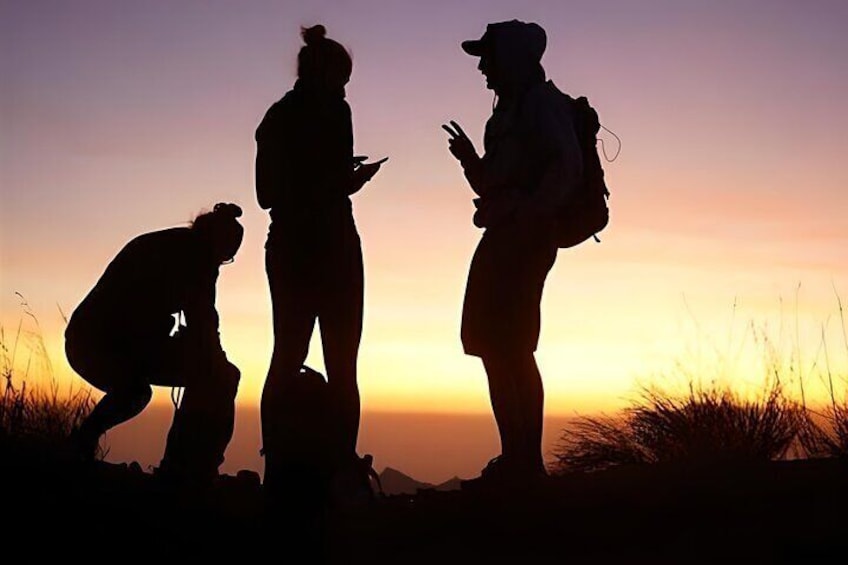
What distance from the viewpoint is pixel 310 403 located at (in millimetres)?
5336

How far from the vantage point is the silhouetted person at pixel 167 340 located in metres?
7.21

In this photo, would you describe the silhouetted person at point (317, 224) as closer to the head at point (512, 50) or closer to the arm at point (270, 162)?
the arm at point (270, 162)

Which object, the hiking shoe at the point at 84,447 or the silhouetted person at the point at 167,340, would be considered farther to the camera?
the silhouetted person at the point at 167,340

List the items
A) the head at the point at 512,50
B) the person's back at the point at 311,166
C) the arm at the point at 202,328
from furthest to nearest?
the arm at the point at 202,328 < the person's back at the point at 311,166 < the head at the point at 512,50

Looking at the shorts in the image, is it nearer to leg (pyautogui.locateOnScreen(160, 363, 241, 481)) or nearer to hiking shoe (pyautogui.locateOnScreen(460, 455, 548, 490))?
hiking shoe (pyautogui.locateOnScreen(460, 455, 548, 490))

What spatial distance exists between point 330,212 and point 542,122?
59.3 inches

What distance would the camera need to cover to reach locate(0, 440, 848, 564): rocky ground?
18.6 ft

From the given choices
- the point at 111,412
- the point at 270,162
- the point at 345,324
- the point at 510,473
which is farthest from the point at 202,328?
the point at 510,473

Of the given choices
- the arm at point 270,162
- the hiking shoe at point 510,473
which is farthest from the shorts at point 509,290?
the arm at point 270,162

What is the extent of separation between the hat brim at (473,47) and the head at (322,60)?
99 cm

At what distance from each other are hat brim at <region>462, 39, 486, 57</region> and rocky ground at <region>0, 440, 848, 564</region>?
2.22m

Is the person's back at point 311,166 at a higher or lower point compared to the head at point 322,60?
lower

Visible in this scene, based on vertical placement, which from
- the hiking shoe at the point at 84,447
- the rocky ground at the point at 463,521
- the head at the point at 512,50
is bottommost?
the rocky ground at the point at 463,521

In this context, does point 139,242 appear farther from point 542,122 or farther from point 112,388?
point 542,122
